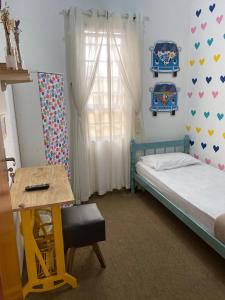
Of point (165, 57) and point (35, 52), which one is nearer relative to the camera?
point (35, 52)

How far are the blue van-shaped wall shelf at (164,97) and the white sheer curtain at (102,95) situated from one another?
33 centimetres

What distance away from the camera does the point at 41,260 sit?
1760 millimetres

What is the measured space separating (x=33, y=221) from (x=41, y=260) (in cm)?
30

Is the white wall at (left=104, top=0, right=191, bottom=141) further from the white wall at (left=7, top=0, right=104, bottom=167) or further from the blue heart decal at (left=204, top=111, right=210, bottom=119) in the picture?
Answer: the white wall at (left=7, top=0, right=104, bottom=167)

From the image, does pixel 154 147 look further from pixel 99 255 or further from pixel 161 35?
pixel 99 255

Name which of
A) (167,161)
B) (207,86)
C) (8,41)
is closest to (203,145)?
(167,161)

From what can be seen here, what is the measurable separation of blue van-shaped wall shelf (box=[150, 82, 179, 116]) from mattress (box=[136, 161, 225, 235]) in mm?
905

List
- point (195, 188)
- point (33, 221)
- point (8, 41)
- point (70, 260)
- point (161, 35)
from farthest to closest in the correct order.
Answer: point (161, 35) → point (195, 188) → point (70, 260) → point (33, 221) → point (8, 41)

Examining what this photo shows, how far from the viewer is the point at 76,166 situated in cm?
323

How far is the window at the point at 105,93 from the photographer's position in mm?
3039

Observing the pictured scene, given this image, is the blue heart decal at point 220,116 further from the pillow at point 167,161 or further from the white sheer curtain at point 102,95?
the white sheer curtain at point 102,95

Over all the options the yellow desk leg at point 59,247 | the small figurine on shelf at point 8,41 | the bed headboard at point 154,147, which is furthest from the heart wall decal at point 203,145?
the small figurine on shelf at point 8,41

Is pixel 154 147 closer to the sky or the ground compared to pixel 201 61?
closer to the ground

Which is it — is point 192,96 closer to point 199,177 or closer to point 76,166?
point 199,177
